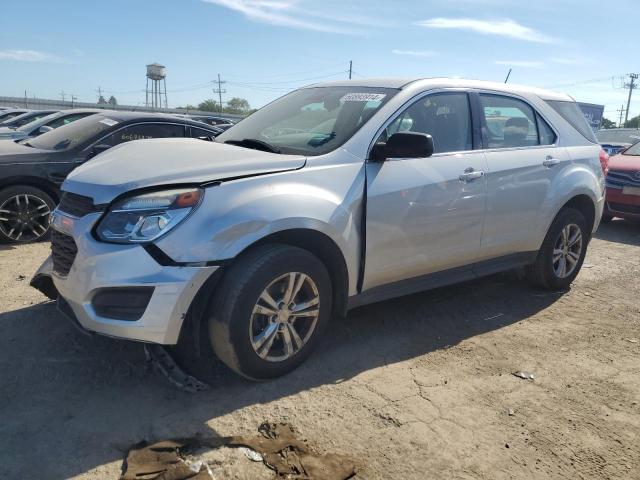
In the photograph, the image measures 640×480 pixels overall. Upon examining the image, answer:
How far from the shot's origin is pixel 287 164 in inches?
129

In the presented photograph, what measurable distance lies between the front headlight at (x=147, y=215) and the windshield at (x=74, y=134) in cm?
402

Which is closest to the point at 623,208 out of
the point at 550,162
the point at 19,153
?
the point at 550,162

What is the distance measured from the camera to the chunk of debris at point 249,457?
2.44 meters

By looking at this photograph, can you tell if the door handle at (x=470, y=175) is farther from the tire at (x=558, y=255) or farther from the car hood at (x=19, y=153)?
the car hood at (x=19, y=153)

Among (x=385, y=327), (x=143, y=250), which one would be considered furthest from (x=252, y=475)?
(x=385, y=327)

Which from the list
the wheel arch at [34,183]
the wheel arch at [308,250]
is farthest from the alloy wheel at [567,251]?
the wheel arch at [34,183]

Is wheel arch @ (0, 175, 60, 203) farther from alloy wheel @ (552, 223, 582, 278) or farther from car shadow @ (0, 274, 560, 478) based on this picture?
alloy wheel @ (552, 223, 582, 278)

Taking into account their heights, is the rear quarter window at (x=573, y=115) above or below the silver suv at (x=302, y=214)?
above

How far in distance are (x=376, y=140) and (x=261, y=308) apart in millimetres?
1379

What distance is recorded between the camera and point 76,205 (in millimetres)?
3145

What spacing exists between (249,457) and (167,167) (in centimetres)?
161

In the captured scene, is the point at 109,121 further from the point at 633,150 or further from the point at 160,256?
the point at 633,150

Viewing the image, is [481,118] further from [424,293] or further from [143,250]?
[143,250]

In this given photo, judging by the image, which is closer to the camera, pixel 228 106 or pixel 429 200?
pixel 429 200
